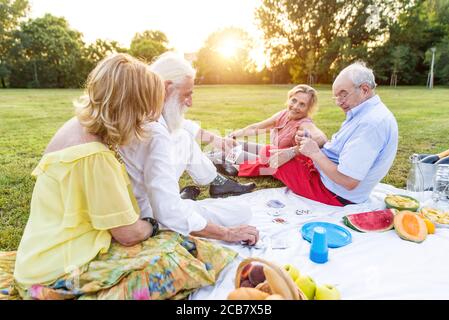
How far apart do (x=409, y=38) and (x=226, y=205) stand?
109ft

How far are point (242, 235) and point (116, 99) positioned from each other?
132 centimetres

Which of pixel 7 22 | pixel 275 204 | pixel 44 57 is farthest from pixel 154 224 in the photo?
pixel 7 22

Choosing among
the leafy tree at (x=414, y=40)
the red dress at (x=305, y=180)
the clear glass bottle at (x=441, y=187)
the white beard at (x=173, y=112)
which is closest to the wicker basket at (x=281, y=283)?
the white beard at (x=173, y=112)

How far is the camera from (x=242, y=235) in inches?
93.1

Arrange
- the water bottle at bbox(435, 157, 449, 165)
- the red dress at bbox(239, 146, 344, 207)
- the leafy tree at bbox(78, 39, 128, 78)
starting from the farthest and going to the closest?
1. the leafy tree at bbox(78, 39, 128, 78)
2. the water bottle at bbox(435, 157, 449, 165)
3. the red dress at bbox(239, 146, 344, 207)

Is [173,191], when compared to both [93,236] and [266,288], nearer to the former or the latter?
[93,236]

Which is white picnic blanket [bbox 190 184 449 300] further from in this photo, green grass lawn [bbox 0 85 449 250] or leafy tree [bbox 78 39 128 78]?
leafy tree [bbox 78 39 128 78]

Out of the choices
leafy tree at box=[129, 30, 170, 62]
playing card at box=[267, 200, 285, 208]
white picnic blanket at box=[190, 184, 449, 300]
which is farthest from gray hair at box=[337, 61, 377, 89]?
leafy tree at box=[129, 30, 170, 62]

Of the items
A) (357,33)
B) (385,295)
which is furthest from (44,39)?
(385,295)

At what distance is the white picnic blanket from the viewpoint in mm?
1963

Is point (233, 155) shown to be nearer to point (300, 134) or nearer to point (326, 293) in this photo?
point (300, 134)

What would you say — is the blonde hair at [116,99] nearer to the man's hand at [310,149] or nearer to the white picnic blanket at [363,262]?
the white picnic blanket at [363,262]

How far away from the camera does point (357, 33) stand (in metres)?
30.8

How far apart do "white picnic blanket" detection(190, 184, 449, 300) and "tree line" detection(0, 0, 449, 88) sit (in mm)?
28424
